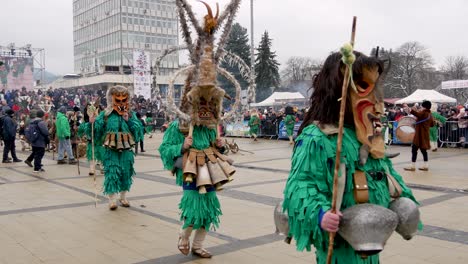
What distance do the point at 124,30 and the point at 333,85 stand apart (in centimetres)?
6842

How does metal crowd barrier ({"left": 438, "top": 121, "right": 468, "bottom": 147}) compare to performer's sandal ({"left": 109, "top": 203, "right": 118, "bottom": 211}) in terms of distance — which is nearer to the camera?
performer's sandal ({"left": 109, "top": 203, "right": 118, "bottom": 211})

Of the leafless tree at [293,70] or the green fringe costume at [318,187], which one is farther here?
the leafless tree at [293,70]

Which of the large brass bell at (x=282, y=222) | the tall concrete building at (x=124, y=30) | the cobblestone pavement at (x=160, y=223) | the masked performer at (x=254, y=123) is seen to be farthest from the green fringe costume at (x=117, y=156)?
the tall concrete building at (x=124, y=30)

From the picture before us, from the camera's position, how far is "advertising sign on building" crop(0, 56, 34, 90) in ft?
162

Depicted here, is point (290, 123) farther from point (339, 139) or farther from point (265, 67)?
point (265, 67)

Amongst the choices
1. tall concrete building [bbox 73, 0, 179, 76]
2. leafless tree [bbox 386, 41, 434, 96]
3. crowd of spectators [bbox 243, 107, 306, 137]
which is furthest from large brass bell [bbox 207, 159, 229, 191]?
tall concrete building [bbox 73, 0, 179, 76]

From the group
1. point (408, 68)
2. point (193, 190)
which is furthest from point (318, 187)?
point (408, 68)

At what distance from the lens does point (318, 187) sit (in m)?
2.64

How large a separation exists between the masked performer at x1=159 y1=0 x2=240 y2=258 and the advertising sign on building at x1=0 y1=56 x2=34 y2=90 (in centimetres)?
4864

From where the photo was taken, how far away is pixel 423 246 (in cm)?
564

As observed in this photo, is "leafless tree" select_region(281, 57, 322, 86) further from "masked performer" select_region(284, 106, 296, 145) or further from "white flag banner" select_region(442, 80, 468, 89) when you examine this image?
"masked performer" select_region(284, 106, 296, 145)

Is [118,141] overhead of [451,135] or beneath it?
overhead

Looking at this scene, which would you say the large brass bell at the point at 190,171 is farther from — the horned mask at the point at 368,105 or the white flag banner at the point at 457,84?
the white flag banner at the point at 457,84

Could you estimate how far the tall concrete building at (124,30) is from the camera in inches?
2657
